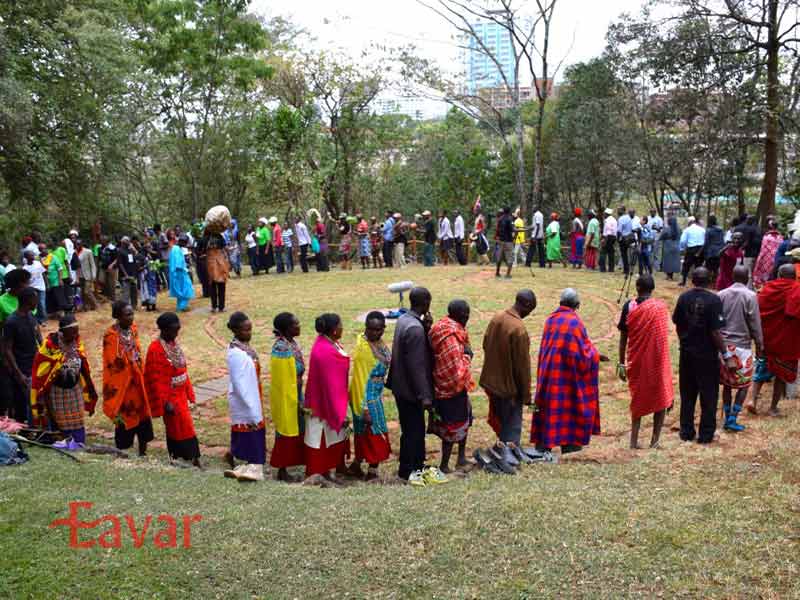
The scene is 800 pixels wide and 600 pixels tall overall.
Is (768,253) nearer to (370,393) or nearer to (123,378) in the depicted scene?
(370,393)

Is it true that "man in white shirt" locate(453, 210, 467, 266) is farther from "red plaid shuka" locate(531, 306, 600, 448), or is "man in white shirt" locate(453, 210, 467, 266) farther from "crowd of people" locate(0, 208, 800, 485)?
"red plaid shuka" locate(531, 306, 600, 448)

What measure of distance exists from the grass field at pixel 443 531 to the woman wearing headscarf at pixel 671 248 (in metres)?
10.8

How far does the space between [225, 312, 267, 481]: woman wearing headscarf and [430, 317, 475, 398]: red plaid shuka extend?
1.52m

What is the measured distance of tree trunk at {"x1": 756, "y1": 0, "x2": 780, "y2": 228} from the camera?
53.9 feet

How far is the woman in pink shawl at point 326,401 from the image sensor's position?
5.72 metres

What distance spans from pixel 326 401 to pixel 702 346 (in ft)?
11.2

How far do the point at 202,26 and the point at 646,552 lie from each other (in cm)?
2059

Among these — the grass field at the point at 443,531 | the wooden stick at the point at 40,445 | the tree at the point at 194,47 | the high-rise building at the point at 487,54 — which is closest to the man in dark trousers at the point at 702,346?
the grass field at the point at 443,531

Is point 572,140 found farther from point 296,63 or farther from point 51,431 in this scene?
point 51,431

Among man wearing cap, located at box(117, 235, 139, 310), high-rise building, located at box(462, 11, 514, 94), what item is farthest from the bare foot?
high-rise building, located at box(462, 11, 514, 94)

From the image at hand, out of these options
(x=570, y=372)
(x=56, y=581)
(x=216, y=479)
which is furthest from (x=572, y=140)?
(x=56, y=581)

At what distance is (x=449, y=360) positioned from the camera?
561 cm

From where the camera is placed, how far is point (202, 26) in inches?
821

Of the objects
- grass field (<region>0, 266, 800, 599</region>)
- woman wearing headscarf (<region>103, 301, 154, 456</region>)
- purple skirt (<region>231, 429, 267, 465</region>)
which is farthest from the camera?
woman wearing headscarf (<region>103, 301, 154, 456</region>)
